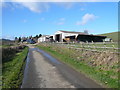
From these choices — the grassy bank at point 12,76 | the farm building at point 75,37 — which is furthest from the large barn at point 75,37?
the grassy bank at point 12,76

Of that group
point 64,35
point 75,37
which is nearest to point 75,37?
point 75,37

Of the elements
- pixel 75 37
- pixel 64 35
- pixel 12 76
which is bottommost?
pixel 12 76

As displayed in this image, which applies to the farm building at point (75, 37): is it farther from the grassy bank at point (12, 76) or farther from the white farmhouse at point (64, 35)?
the grassy bank at point (12, 76)

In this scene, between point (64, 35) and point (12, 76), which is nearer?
point (12, 76)

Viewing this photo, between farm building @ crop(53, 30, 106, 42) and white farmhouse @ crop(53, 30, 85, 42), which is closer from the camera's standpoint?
farm building @ crop(53, 30, 106, 42)

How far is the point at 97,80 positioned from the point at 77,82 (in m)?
1.18

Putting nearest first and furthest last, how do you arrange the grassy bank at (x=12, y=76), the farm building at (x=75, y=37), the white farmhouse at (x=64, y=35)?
the grassy bank at (x=12, y=76) → the farm building at (x=75, y=37) → the white farmhouse at (x=64, y=35)

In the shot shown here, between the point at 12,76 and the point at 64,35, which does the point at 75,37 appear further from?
the point at 12,76

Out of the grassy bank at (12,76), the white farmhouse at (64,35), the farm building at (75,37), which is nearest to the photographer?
the grassy bank at (12,76)

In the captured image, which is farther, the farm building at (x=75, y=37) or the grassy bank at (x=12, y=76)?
the farm building at (x=75, y=37)

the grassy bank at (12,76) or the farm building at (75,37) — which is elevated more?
the farm building at (75,37)

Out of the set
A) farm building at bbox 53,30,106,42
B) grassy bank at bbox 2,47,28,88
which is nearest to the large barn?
farm building at bbox 53,30,106,42

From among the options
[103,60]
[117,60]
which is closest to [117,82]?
[117,60]

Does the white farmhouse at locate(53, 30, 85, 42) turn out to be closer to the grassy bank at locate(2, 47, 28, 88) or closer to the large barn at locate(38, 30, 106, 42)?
the large barn at locate(38, 30, 106, 42)
